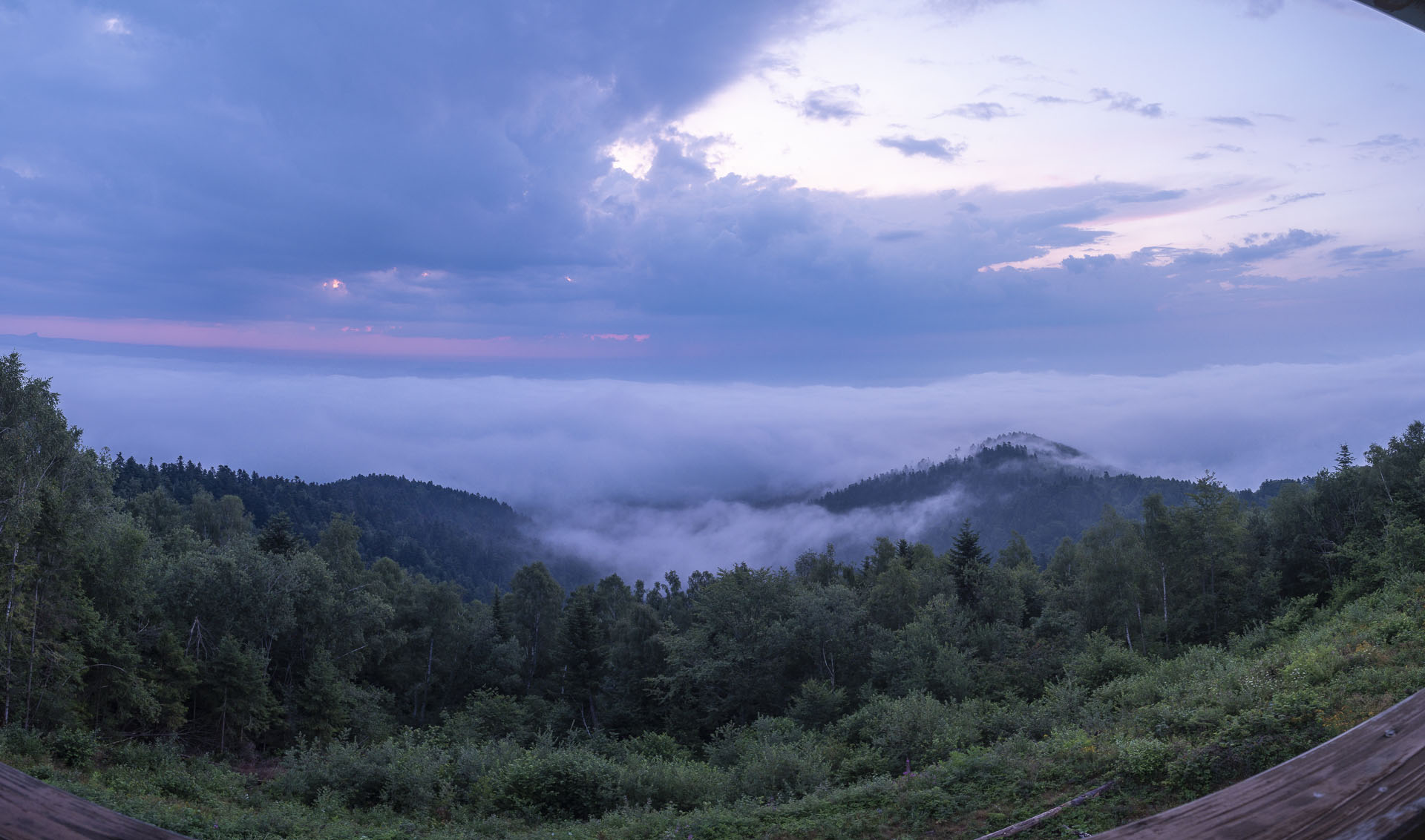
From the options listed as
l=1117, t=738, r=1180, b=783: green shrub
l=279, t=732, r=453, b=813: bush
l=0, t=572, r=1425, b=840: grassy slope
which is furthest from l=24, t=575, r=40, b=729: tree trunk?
l=1117, t=738, r=1180, b=783: green shrub

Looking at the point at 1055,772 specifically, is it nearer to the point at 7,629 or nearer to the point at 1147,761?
the point at 1147,761

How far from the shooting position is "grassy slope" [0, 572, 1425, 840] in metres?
8.40

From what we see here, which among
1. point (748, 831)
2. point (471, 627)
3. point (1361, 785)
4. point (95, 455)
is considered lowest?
point (471, 627)

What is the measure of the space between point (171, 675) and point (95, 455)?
1169cm

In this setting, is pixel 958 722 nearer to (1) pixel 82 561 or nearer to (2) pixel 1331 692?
(2) pixel 1331 692

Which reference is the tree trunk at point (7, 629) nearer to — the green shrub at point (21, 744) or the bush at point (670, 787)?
the green shrub at point (21, 744)

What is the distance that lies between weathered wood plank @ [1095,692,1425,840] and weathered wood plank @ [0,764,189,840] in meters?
2.02

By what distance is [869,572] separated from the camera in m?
55.2

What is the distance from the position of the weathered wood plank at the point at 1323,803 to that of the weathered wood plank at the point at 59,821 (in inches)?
79.5

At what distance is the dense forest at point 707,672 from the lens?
36.8 ft

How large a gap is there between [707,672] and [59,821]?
Result: 37397 millimetres

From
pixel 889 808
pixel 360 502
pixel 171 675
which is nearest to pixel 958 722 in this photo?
pixel 889 808

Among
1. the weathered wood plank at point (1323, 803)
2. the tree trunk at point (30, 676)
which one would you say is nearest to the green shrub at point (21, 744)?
the tree trunk at point (30, 676)


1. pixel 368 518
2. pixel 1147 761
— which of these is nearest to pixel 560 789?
pixel 1147 761
